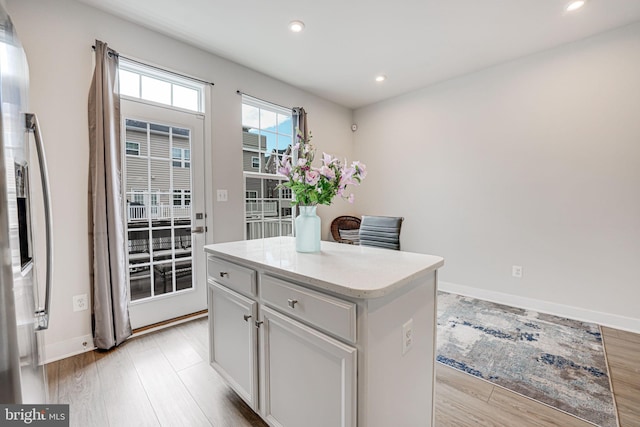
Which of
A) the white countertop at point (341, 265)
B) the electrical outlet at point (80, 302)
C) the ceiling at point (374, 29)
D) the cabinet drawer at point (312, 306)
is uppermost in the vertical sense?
the ceiling at point (374, 29)

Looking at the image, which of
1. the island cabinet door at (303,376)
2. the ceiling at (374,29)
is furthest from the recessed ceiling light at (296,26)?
the island cabinet door at (303,376)

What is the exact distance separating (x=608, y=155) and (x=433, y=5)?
2.15 metres

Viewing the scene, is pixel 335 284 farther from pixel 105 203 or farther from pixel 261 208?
pixel 261 208

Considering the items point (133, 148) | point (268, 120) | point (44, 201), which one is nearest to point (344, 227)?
point (268, 120)

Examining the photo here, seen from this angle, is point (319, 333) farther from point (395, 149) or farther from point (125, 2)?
point (395, 149)

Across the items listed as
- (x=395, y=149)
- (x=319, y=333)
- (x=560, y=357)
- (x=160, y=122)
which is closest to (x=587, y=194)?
(x=560, y=357)

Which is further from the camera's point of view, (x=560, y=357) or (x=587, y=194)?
(x=587, y=194)

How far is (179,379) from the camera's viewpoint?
183 cm

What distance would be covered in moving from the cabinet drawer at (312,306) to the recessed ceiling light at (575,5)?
297 centimetres

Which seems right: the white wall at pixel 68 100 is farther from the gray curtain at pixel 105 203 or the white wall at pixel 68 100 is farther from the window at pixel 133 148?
the window at pixel 133 148

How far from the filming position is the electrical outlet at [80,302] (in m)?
2.12

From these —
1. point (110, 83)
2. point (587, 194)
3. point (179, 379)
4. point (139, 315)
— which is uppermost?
point (110, 83)

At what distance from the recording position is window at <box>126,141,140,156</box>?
2.36 meters

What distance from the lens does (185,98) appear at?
2777 mm
